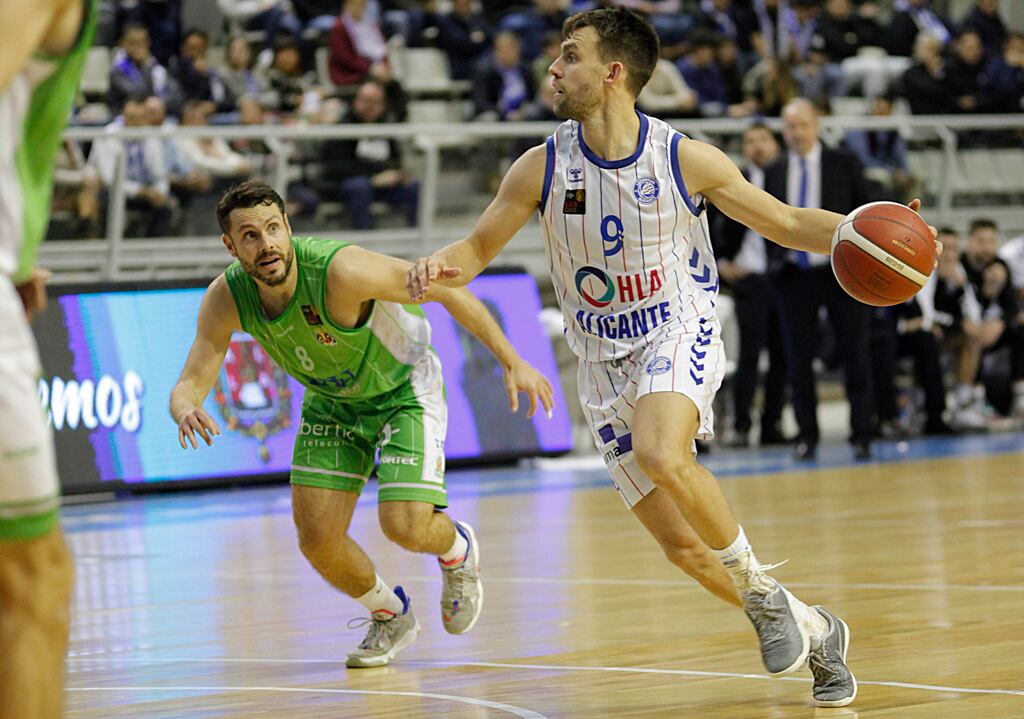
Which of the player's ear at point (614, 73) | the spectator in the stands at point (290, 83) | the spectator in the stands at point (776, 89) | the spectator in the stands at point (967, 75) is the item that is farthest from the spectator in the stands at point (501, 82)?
the player's ear at point (614, 73)

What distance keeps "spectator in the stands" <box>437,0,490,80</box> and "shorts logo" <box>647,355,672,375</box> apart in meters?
11.5

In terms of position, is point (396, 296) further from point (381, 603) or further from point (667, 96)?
point (667, 96)

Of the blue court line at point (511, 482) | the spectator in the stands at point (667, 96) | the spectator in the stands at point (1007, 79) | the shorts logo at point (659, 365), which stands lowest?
the blue court line at point (511, 482)

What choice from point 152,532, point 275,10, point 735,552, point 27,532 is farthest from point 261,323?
point 275,10

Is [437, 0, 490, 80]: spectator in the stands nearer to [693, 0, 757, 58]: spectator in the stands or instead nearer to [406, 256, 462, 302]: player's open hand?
[693, 0, 757, 58]: spectator in the stands

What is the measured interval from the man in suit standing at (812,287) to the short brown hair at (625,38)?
21.2 feet

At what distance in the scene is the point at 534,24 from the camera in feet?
55.4

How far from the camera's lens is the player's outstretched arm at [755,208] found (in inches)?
213

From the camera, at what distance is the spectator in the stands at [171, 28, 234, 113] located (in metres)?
14.6

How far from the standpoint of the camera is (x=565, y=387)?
14.2 m

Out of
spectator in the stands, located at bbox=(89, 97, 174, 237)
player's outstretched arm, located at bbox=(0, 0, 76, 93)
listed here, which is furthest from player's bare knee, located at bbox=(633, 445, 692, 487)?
spectator in the stands, located at bbox=(89, 97, 174, 237)

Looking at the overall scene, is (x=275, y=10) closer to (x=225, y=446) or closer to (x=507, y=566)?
(x=225, y=446)

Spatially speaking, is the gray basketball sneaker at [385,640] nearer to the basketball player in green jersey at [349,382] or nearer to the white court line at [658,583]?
the basketball player in green jersey at [349,382]

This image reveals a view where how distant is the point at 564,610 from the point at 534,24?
1074cm
